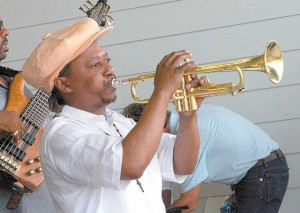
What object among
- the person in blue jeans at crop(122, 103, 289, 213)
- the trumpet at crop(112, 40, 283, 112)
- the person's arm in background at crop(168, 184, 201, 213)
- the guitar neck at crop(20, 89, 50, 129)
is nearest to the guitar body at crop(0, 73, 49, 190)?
the guitar neck at crop(20, 89, 50, 129)

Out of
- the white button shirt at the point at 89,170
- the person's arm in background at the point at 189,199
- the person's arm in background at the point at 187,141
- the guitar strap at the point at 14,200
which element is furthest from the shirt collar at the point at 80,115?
the person's arm in background at the point at 189,199

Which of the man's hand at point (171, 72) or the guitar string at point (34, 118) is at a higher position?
the man's hand at point (171, 72)

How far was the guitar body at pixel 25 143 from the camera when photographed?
373 cm

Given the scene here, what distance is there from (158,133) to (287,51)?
7.66 ft

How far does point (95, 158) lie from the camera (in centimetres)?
264

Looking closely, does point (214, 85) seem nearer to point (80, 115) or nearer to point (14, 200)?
point (80, 115)

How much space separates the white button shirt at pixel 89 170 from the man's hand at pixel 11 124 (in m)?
0.82

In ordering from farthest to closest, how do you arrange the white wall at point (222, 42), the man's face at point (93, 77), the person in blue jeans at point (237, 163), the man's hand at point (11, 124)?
the white wall at point (222, 42) → the person in blue jeans at point (237, 163) → the man's hand at point (11, 124) → the man's face at point (93, 77)

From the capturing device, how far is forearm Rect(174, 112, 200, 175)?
2973 mm

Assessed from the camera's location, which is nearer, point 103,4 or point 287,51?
point 103,4

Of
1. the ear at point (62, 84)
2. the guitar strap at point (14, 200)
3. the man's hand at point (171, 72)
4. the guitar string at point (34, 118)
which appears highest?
the man's hand at point (171, 72)

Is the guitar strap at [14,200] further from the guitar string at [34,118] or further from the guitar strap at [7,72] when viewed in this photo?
the guitar strap at [7,72]

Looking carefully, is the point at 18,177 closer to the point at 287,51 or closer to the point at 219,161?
the point at 219,161

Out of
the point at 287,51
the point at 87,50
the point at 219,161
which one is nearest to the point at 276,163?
the point at 219,161
